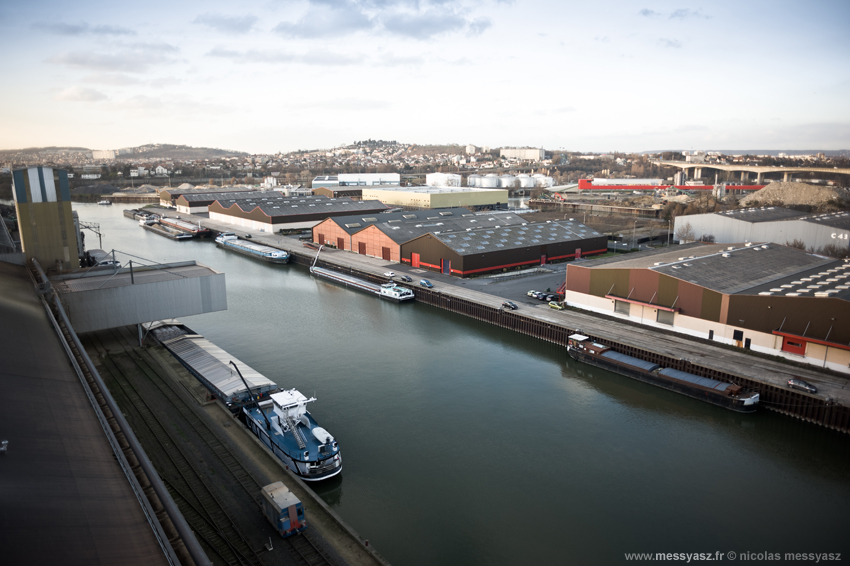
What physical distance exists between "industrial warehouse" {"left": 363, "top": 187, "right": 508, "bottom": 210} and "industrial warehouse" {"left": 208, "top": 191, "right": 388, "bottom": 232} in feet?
15.9

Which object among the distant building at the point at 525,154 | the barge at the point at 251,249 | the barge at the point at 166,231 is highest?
the distant building at the point at 525,154

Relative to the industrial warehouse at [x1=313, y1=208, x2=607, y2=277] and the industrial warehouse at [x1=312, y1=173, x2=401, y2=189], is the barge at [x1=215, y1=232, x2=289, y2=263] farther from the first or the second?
the industrial warehouse at [x1=312, y1=173, x2=401, y2=189]

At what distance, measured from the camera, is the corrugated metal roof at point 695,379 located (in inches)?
502

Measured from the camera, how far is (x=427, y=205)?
4738 cm

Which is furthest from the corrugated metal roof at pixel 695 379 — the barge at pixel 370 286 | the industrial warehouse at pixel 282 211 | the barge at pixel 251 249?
the industrial warehouse at pixel 282 211

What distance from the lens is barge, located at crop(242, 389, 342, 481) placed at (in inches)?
370

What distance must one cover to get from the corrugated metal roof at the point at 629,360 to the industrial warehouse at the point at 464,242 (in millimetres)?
→ 9589

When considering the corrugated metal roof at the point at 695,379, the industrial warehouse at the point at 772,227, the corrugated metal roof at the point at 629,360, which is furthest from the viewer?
the industrial warehouse at the point at 772,227

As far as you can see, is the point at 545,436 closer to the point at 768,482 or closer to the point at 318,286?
the point at 768,482

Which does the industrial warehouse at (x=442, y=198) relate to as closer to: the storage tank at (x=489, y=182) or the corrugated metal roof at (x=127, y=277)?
the storage tank at (x=489, y=182)

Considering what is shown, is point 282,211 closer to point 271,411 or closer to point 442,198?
point 442,198

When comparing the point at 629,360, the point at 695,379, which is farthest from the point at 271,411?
the point at 695,379

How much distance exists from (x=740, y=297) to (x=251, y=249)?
1011 inches

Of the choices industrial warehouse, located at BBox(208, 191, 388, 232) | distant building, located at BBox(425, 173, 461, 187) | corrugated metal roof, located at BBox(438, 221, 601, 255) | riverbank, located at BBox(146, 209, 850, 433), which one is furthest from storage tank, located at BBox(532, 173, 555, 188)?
riverbank, located at BBox(146, 209, 850, 433)
